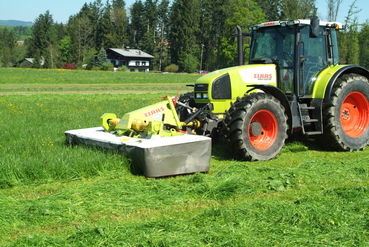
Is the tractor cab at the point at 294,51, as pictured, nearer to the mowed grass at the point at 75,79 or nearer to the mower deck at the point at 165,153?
the mower deck at the point at 165,153

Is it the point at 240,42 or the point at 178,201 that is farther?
the point at 240,42

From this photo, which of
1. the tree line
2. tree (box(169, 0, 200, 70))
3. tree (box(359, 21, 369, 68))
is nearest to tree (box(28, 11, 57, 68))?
the tree line

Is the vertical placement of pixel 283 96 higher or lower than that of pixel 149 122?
higher

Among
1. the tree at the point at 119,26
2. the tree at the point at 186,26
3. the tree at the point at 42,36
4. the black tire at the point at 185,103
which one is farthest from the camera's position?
the tree at the point at 119,26

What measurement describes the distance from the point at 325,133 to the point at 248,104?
209 centimetres

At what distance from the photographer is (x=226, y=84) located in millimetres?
8375

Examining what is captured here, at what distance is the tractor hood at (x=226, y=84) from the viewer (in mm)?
8352

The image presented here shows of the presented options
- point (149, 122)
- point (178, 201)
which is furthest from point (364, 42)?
point (178, 201)

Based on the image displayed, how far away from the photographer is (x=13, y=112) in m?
14.4

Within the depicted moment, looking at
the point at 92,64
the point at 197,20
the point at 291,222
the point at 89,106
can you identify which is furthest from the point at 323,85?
the point at 197,20

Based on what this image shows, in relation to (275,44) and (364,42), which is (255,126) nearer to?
(275,44)

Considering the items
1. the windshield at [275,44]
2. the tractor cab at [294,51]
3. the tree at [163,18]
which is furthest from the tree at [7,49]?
the tractor cab at [294,51]

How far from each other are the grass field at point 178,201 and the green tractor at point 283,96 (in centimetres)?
47

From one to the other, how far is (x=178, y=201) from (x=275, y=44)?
450 cm
